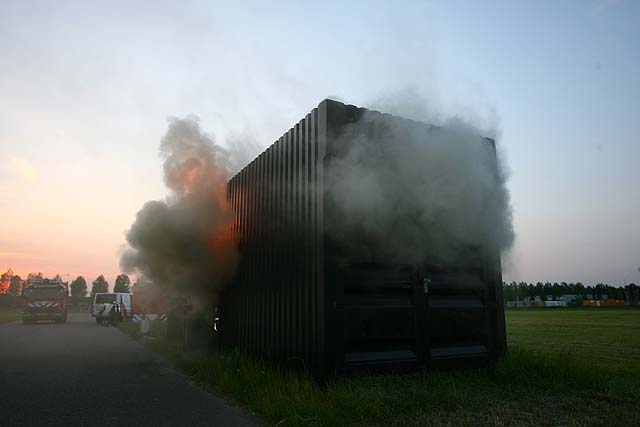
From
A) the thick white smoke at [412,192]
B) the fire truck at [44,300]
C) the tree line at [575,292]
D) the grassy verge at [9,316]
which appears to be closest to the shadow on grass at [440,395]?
the thick white smoke at [412,192]

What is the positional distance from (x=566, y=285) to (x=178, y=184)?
408 ft

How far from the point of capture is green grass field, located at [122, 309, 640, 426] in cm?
428

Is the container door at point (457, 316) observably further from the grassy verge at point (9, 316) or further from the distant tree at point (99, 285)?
the distant tree at point (99, 285)

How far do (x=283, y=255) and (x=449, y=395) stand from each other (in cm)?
297

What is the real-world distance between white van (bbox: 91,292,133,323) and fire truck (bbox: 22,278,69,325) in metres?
1.93

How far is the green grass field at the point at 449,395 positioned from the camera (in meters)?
4.28

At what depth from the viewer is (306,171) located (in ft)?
20.2

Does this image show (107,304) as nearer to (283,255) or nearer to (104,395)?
(104,395)

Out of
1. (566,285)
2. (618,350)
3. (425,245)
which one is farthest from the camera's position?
(566,285)

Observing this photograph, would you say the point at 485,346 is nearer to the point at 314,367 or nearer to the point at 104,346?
the point at 314,367

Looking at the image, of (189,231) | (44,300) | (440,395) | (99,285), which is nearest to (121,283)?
(99,285)

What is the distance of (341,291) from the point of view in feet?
18.2

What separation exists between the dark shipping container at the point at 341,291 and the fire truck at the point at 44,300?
883 inches

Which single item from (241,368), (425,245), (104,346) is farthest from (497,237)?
(104,346)
